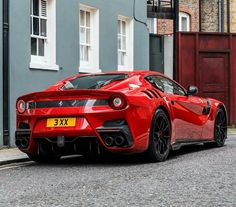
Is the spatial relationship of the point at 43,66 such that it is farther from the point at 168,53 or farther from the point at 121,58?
the point at 168,53

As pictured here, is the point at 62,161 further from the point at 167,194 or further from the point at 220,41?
the point at 220,41

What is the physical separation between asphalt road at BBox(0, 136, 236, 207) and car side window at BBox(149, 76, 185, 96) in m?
1.13

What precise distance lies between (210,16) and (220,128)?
14.8m

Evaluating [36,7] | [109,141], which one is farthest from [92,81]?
[36,7]

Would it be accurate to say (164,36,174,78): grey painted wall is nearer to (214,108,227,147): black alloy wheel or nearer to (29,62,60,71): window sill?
(29,62,60,71): window sill

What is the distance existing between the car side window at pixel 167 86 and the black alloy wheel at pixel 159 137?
2.25 ft

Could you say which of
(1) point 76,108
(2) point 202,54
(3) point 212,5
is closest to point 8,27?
(1) point 76,108

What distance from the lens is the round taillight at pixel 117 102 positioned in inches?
313

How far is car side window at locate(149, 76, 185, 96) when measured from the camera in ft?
30.5

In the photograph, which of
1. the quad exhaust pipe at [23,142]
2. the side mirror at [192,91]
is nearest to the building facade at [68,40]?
the quad exhaust pipe at [23,142]

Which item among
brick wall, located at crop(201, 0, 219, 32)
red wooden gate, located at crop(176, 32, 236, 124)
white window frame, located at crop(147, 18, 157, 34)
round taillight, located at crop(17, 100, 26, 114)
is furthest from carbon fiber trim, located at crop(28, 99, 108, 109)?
brick wall, located at crop(201, 0, 219, 32)

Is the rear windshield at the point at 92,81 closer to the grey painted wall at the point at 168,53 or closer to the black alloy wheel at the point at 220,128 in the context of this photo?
the black alloy wheel at the point at 220,128

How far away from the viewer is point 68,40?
533 inches

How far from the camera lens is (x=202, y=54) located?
18609 mm
